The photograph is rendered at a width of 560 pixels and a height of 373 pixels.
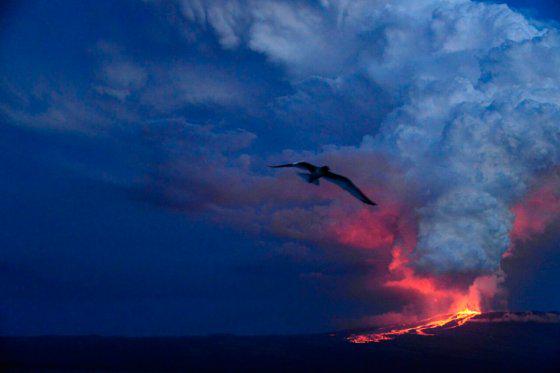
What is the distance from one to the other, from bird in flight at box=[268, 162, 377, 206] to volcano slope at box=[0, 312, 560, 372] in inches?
3227

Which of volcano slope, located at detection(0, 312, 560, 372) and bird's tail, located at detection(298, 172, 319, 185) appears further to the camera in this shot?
volcano slope, located at detection(0, 312, 560, 372)

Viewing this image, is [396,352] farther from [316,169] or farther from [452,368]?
[316,169]

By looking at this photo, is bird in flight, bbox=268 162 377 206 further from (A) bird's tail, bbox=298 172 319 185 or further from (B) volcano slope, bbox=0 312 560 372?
(B) volcano slope, bbox=0 312 560 372

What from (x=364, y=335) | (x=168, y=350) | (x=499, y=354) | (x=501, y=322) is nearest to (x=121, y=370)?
(x=168, y=350)

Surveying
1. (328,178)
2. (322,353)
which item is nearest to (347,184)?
(328,178)

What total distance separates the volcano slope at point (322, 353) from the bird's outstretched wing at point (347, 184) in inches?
3225

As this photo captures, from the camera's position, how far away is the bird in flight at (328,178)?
20734 mm

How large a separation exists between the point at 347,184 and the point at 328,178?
0.93m

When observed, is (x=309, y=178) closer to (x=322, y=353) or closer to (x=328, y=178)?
(x=328, y=178)

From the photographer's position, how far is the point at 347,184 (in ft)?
72.7

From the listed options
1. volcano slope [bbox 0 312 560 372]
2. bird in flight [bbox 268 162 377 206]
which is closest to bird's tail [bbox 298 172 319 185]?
bird in flight [bbox 268 162 377 206]

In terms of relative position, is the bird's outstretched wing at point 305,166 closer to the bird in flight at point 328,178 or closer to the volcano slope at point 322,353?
the bird in flight at point 328,178

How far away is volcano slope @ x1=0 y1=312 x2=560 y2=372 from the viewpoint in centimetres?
9975

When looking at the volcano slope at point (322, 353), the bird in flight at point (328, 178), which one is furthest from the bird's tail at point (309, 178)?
the volcano slope at point (322, 353)
